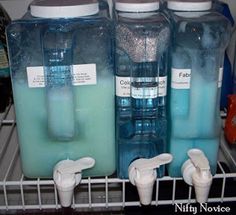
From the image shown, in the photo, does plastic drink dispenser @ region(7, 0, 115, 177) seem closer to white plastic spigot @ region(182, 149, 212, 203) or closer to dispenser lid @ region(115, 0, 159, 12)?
dispenser lid @ region(115, 0, 159, 12)

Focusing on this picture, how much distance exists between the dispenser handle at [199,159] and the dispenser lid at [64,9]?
31cm

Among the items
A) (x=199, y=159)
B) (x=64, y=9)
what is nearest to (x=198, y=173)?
(x=199, y=159)

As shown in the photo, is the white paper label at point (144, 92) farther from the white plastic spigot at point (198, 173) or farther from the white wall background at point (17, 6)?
the white wall background at point (17, 6)

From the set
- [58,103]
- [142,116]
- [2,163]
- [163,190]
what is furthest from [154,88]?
[2,163]

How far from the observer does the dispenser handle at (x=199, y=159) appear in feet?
1.98

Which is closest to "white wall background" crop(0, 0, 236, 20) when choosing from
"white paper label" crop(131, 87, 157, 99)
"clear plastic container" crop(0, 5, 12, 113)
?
"clear plastic container" crop(0, 5, 12, 113)

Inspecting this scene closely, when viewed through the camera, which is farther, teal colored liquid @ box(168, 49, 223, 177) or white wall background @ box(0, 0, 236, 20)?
white wall background @ box(0, 0, 236, 20)

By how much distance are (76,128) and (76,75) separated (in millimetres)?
100

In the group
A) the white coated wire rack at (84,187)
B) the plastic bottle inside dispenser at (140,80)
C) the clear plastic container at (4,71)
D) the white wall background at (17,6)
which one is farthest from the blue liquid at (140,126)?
the white wall background at (17,6)

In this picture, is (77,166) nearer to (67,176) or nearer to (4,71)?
(67,176)

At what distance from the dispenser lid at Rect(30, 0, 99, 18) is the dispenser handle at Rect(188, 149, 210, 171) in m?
0.31

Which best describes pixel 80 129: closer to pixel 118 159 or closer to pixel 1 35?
pixel 118 159

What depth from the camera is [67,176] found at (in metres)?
0.61

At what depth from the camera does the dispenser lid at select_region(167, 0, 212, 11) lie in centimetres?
67
